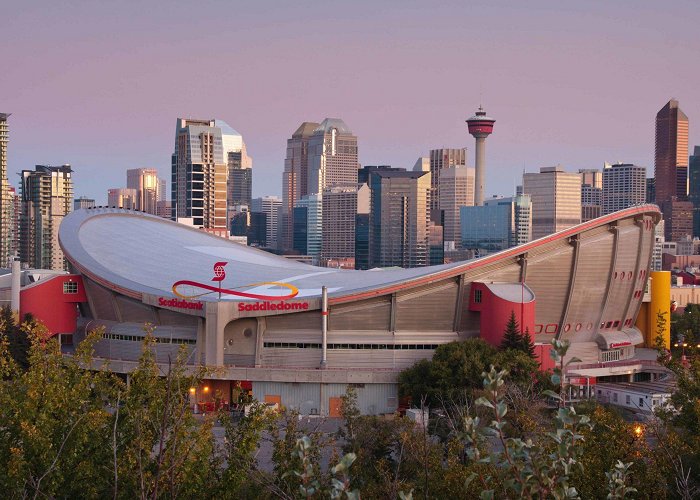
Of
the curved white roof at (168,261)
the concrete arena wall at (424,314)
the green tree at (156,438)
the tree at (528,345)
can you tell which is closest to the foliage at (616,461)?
the green tree at (156,438)

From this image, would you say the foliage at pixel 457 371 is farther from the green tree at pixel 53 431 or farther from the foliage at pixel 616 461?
the green tree at pixel 53 431

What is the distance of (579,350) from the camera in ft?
237

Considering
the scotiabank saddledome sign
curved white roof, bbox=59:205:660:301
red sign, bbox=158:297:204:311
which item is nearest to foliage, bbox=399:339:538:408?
curved white roof, bbox=59:205:660:301

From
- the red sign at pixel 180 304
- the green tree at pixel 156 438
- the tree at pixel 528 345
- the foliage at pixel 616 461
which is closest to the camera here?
the green tree at pixel 156 438

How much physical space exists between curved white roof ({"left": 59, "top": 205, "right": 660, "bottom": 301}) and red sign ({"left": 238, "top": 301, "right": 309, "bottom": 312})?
3.51 feet

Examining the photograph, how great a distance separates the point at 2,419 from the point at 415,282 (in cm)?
3923

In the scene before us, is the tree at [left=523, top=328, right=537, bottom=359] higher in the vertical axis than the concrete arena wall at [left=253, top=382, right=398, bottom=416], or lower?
higher

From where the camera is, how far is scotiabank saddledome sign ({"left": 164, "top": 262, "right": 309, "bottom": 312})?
6469 centimetres

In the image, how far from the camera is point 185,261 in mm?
76312

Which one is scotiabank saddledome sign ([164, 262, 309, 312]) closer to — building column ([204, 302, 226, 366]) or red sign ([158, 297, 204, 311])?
red sign ([158, 297, 204, 311])

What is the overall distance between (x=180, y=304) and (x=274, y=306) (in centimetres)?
548

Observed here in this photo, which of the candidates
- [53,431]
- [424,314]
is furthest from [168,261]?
[53,431]

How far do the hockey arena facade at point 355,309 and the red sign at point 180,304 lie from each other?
57 mm

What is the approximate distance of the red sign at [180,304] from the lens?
2559 inches
